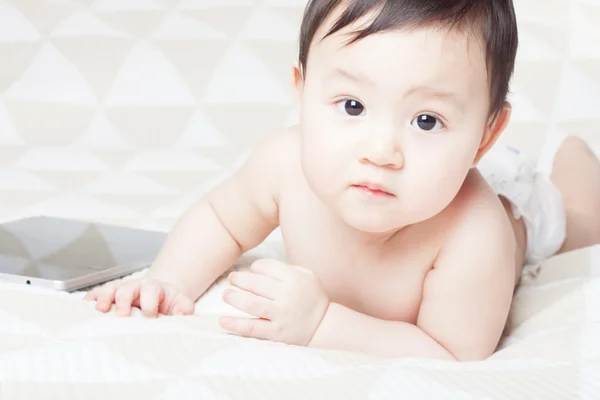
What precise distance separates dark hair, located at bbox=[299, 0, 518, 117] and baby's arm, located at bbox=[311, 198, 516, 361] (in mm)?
154

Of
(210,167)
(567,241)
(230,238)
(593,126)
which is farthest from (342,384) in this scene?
(593,126)

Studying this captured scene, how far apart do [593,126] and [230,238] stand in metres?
1.10

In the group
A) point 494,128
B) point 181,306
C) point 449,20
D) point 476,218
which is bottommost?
point 181,306

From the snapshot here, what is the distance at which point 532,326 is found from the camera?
3.00ft

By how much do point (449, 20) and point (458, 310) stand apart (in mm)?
322

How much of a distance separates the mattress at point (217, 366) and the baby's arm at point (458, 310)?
74 mm

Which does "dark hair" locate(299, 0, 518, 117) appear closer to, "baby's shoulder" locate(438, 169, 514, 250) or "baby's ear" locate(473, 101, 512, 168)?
"baby's ear" locate(473, 101, 512, 168)

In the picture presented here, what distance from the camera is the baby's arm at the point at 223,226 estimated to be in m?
1.03

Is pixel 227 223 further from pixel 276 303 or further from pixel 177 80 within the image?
pixel 177 80

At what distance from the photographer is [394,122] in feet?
2.49

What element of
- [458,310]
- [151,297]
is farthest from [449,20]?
[151,297]

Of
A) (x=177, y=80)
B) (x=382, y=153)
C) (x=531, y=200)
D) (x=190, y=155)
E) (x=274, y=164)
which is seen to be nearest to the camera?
(x=382, y=153)

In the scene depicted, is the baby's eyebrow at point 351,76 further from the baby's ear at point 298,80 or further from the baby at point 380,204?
the baby's ear at point 298,80

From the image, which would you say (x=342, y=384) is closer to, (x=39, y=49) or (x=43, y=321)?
(x=43, y=321)
